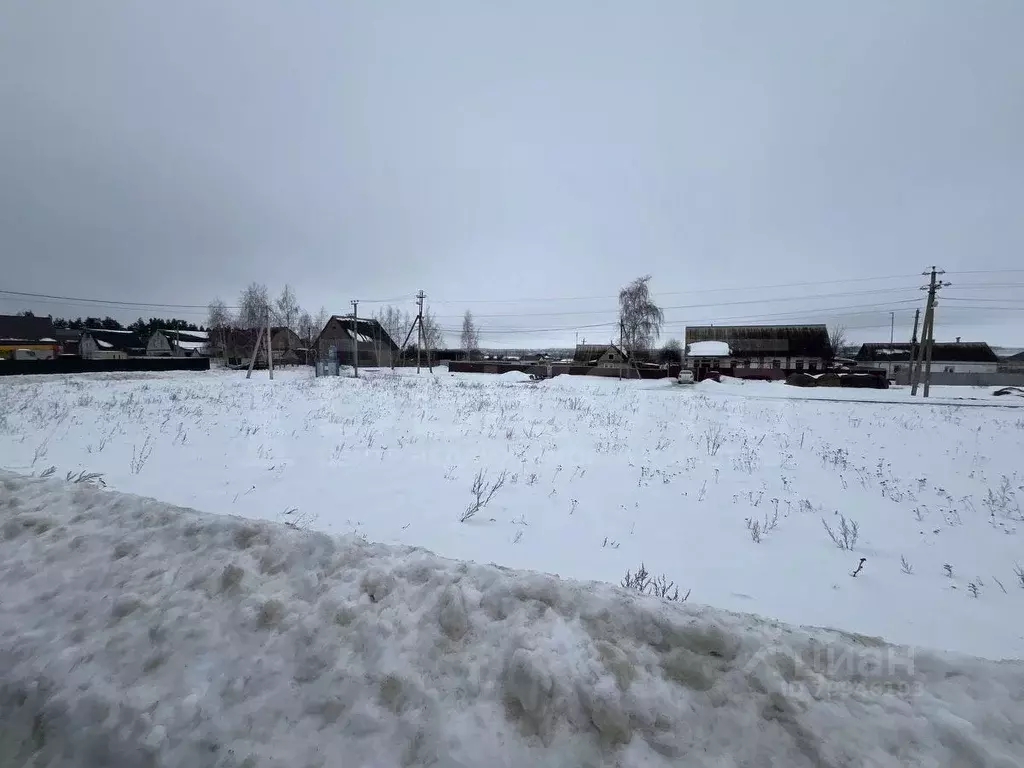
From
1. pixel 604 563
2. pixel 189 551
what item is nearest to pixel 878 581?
pixel 604 563

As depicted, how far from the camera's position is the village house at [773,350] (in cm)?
5700

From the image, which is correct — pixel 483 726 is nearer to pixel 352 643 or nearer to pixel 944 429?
pixel 352 643

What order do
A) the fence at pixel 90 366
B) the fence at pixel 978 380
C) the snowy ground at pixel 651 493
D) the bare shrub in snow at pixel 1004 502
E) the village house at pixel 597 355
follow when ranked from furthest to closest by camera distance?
the village house at pixel 597 355
the fence at pixel 978 380
the fence at pixel 90 366
the bare shrub in snow at pixel 1004 502
the snowy ground at pixel 651 493

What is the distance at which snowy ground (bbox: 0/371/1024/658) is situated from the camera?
4027 mm

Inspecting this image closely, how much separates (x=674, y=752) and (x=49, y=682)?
3.27 m

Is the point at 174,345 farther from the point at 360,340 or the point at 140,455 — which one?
the point at 140,455

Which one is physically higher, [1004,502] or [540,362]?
[540,362]

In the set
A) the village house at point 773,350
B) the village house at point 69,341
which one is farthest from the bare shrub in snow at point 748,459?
the village house at point 69,341

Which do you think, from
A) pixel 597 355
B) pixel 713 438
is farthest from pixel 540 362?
pixel 713 438

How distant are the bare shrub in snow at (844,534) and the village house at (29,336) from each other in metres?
78.3

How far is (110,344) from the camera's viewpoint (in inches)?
3012

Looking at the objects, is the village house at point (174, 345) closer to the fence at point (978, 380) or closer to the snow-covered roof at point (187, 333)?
the snow-covered roof at point (187, 333)

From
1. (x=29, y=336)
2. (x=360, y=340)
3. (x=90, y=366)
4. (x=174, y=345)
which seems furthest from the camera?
(x=174, y=345)

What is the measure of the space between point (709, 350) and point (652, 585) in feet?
191
